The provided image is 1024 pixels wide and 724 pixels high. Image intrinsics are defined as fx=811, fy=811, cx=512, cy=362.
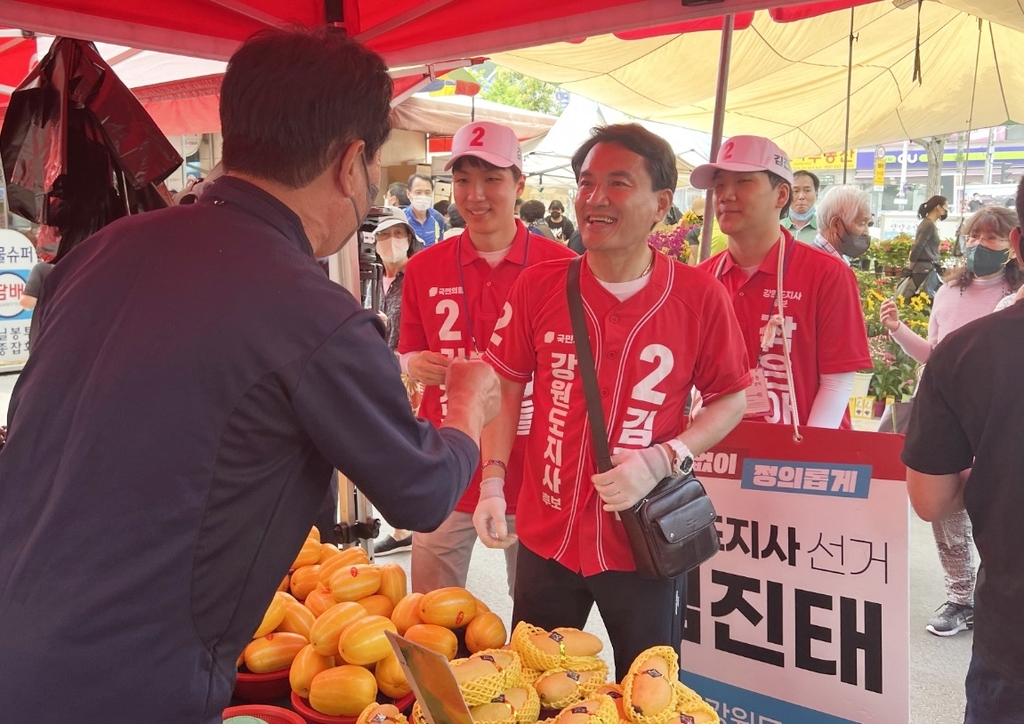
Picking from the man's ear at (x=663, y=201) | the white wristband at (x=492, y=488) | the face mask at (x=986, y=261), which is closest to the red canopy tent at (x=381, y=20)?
the man's ear at (x=663, y=201)

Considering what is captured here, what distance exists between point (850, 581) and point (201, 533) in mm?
1837

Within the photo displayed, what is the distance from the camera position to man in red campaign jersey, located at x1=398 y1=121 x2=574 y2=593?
8.61 ft

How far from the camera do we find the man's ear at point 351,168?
1147mm

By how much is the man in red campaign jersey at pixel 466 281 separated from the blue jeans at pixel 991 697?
1342mm

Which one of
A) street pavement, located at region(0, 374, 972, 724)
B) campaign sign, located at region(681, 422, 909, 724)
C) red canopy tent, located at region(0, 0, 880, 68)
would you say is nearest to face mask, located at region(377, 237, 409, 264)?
street pavement, located at region(0, 374, 972, 724)

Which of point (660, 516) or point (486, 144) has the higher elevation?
point (486, 144)

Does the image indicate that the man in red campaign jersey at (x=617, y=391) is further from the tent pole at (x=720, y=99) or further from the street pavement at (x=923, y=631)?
the tent pole at (x=720, y=99)

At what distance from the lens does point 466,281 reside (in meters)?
2.65

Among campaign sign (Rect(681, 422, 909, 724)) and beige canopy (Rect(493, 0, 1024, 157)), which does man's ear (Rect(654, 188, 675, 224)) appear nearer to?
campaign sign (Rect(681, 422, 909, 724))

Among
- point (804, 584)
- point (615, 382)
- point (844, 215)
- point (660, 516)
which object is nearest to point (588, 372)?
point (615, 382)

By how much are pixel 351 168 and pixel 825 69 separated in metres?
9.40

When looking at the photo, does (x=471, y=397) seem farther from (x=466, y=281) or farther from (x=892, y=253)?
(x=892, y=253)

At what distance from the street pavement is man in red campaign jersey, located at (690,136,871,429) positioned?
0.92 m

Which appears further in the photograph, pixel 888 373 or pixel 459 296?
pixel 888 373
